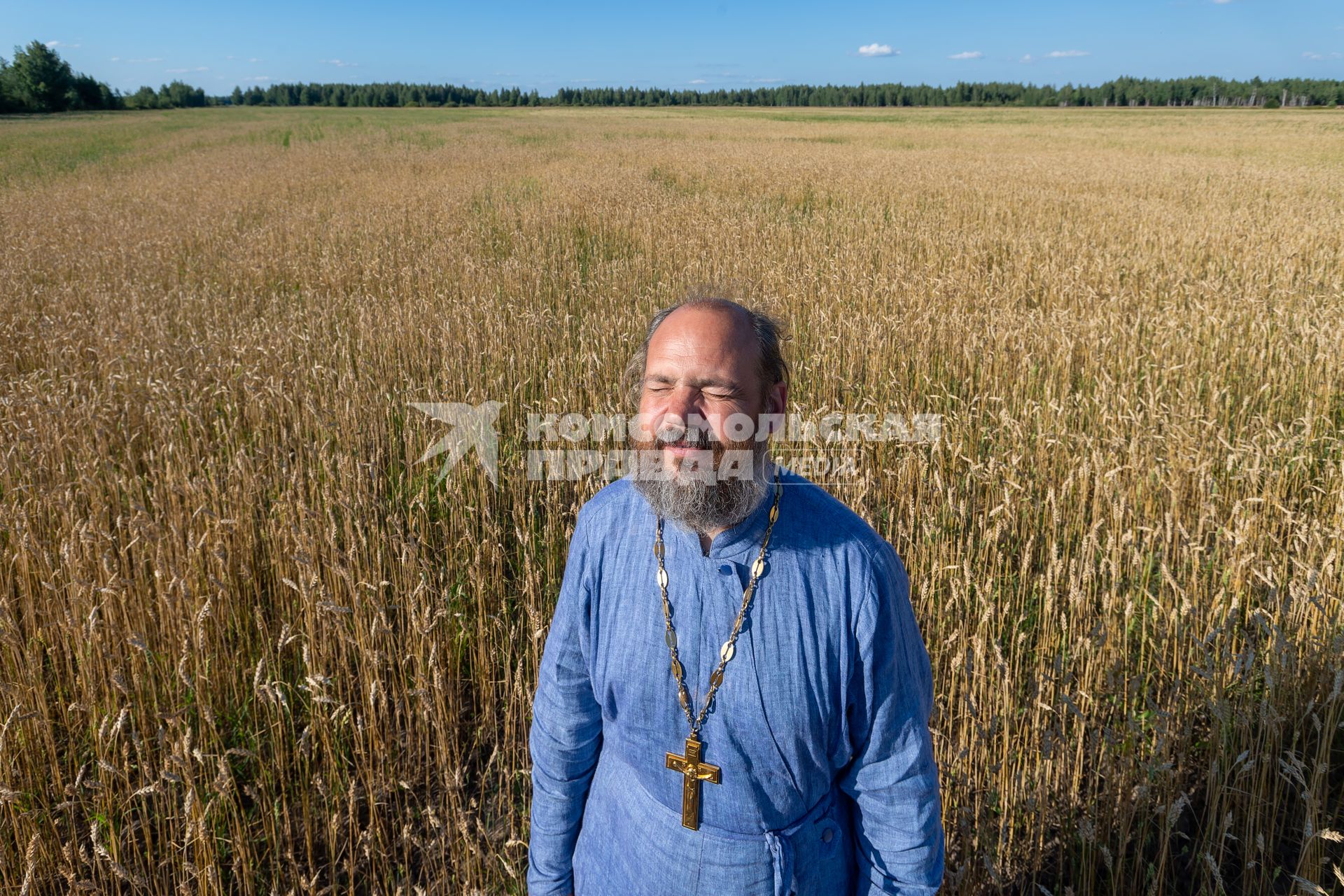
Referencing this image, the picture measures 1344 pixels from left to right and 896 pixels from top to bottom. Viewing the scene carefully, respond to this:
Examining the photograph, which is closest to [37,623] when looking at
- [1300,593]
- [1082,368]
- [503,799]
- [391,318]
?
[503,799]

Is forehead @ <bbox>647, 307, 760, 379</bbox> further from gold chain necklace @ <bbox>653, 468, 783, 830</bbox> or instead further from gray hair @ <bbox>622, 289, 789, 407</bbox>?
gold chain necklace @ <bbox>653, 468, 783, 830</bbox>

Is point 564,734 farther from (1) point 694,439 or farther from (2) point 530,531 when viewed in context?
(2) point 530,531

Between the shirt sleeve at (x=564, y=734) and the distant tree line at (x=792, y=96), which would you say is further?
the distant tree line at (x=792, y=96)

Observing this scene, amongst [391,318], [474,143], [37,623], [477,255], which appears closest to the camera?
[37,623]

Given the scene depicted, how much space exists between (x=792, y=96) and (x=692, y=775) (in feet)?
385

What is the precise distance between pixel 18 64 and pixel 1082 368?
95.3m

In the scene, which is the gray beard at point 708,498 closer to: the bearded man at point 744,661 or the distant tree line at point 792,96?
the bearded man at point 744,661

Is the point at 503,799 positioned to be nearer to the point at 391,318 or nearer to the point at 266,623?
the point at 266,623

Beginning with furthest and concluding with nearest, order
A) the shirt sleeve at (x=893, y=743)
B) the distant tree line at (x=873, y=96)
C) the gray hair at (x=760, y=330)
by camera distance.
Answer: the distant tree line at (x=873, y=96) → the gray hair at (x=760, y=330) → the shirt sleeve at (x=893, y=743)

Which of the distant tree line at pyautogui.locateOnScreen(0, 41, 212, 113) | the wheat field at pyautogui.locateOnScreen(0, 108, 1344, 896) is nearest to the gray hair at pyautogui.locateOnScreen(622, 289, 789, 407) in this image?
the wheat field at pyautogui.locateOnScreen(0, 108, 1344, 896)

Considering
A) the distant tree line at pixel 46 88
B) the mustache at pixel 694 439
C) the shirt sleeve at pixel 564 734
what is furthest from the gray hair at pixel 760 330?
the distant tree line at pixel 46 88

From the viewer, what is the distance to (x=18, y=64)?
7050 cm

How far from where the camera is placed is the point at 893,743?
1302mm

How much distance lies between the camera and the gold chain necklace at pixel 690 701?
1316 millimetres
